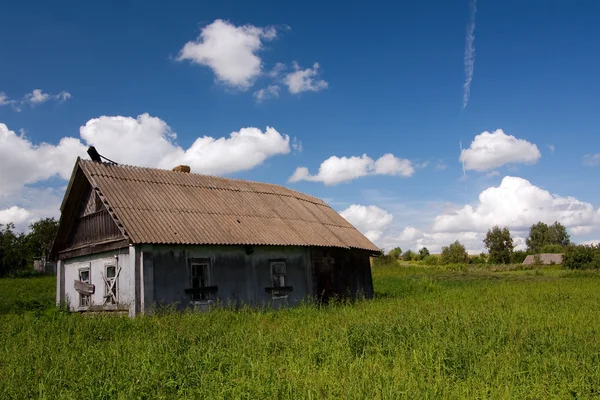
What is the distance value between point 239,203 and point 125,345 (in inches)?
416

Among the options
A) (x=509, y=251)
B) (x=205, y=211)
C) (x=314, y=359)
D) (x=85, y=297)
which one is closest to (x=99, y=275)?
(x=85, y=297)

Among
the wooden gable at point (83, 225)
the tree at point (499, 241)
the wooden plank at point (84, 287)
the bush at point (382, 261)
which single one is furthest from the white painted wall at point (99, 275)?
the tree at point (499, 241)

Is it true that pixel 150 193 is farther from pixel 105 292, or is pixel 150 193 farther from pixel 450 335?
pixel 450 335

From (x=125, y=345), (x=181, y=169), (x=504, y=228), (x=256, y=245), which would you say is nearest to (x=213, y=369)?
(x=125, y=345)

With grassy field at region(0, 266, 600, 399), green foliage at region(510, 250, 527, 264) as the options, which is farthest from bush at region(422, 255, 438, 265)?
grassy field at region(0, 266, 600, 399)

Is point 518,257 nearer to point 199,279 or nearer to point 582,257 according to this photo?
point 582,257

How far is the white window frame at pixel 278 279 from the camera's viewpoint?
16.8 meters

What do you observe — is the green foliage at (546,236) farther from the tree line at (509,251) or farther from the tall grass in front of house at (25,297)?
the tall grass in front of house at (25,297)

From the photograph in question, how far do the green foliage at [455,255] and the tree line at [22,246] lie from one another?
55.6 meters

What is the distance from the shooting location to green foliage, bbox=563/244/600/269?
52.2 metres

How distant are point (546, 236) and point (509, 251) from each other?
954 inches

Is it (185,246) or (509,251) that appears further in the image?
(509,251)

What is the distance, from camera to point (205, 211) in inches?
659

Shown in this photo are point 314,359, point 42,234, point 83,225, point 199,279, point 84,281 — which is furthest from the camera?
point 42,234
